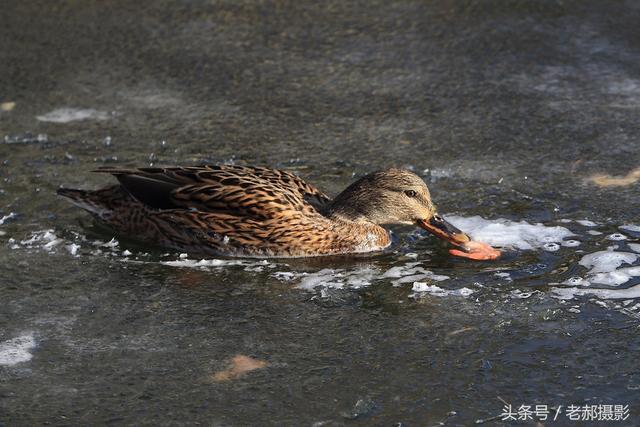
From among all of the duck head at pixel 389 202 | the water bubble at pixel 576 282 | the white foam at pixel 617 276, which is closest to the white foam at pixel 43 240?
the duck head at pixel 389 202

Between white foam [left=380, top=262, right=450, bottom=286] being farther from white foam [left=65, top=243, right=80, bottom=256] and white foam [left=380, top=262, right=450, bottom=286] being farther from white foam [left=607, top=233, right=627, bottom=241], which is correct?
white foam [left=65, top=243, right=80, bottom=256]

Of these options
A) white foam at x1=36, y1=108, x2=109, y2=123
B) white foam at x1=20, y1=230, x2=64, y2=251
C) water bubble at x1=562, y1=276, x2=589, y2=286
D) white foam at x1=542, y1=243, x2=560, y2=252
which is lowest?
water bubble at x1=562, y1=276, x2=589, y2=286

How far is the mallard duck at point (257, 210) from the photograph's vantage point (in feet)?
22.1

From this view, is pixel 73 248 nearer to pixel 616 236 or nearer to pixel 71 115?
pixel 71 115

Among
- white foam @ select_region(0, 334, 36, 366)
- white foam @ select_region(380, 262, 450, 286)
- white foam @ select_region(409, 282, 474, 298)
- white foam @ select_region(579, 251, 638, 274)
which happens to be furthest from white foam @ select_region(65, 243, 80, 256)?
white foam @ select_region(579, 251, 638, 274)

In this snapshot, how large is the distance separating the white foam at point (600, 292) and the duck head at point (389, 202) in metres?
1.02

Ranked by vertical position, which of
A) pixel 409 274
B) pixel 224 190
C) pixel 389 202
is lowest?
pixel 409 274

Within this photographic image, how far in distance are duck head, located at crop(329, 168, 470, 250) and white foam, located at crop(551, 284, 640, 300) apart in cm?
102

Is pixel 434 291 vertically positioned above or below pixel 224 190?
below

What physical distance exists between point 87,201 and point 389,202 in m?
1.86

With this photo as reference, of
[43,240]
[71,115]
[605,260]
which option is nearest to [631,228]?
[605,260]

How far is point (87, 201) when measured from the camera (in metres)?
7.08

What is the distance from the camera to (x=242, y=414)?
192 inches

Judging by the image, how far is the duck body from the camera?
6746 mm
